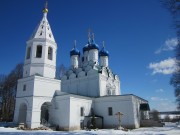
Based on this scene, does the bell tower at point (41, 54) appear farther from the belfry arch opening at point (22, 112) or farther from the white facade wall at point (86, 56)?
the white facade wall at point (86, 56)

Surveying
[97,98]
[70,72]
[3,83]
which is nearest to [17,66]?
A: [3,83]

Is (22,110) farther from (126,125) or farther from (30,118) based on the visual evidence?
(126,125)

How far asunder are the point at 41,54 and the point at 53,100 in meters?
5.34

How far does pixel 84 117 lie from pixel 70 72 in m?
9.98

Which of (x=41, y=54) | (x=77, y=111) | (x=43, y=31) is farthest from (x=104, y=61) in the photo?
(x=41, y=54)

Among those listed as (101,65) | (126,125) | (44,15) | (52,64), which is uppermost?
(44,15)

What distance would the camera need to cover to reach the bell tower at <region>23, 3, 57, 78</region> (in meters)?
21.1

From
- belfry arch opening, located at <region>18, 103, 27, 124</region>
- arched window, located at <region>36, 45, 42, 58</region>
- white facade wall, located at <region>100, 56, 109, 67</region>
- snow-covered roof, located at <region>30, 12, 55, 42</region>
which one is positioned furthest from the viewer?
white facade wall, located at <region>100, 56, 109, 67</region>

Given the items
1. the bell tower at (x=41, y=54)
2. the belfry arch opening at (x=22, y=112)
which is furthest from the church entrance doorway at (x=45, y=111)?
the bell tower at (x=41, y=54)

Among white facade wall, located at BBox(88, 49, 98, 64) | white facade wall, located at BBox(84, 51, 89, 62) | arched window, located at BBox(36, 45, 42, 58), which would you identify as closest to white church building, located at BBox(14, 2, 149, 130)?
arched window, located at BBox(36, 45, 42, 58)

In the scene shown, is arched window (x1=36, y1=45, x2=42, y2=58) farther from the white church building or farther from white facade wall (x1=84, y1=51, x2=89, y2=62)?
white facade wall (x1=84, y1=51, x2=89, y2=62)

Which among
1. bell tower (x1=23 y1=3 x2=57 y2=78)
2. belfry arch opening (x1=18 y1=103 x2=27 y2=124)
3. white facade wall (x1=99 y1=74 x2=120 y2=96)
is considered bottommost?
belfry arch opening (x1=18 y1=103 x2=27 y2=124)

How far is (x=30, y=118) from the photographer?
19.1 meters

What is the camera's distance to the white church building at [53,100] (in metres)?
20.5
